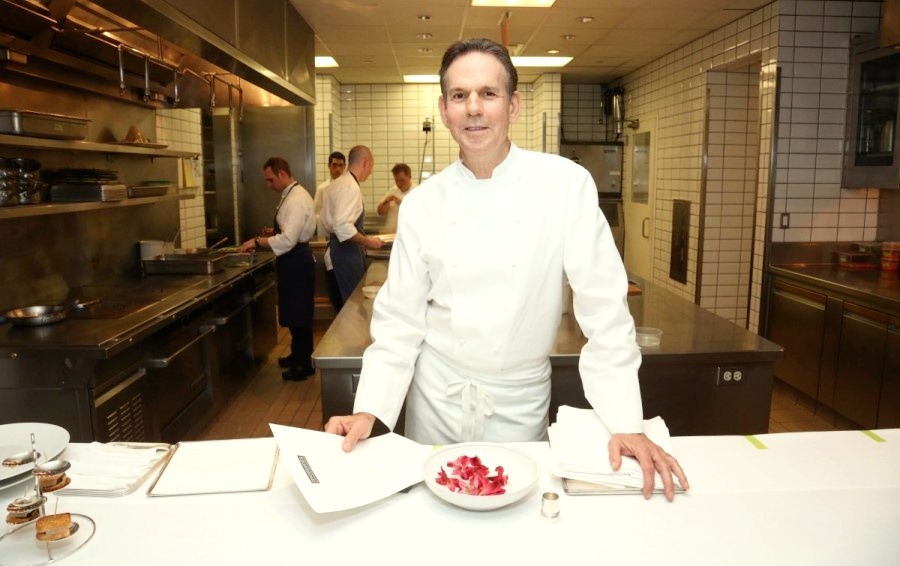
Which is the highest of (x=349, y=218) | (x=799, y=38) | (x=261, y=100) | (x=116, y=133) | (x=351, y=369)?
(x=799, y=38)

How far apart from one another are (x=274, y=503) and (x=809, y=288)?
382cm

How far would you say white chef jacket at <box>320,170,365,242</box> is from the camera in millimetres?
5016

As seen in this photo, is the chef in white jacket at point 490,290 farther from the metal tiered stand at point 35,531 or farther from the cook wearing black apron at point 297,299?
the cook wearing black apron at point 297,299

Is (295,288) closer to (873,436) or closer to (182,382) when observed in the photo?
(182,382)

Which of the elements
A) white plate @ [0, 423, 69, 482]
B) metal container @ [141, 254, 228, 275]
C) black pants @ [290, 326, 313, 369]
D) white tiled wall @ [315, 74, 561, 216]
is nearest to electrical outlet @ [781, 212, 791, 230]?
A: black pants @ [290, 326, 313, 369]

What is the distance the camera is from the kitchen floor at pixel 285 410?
12.7 ft

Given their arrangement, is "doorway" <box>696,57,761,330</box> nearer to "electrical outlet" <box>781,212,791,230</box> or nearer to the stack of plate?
"electrical outlet" <box>781,212,791,230</box>

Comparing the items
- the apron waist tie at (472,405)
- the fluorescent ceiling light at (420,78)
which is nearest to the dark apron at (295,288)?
the apron waist tie at (472,405)

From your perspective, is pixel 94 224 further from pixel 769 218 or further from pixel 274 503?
pixel 769 218

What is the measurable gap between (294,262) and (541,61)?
345cm

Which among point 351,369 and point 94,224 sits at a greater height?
point 94,224

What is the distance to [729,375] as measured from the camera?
244 centimetres

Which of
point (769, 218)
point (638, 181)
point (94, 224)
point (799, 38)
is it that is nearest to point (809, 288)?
point (769, 218)

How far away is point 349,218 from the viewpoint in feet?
16.5
